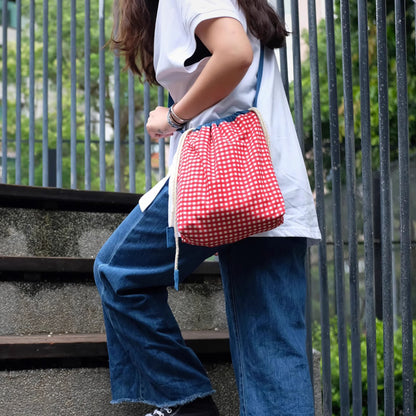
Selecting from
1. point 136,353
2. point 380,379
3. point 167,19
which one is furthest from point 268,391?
point 380,379

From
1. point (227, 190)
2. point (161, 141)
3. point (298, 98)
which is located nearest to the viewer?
point (227, 190)

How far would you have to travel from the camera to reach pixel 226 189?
4.64ft

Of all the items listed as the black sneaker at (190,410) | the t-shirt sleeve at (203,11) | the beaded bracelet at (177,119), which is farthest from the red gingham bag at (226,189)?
the black sneaker at (190,410)

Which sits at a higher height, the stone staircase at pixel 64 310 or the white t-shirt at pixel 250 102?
the white t-shirt at pixel 250 102

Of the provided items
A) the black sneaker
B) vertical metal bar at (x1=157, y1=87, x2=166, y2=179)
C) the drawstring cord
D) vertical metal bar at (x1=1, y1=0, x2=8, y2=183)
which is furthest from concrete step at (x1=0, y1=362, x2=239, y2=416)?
vertical metal bar at (x1=1, y1=0, x2=8, y2=183)

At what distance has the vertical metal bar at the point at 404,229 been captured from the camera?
5.83 feet

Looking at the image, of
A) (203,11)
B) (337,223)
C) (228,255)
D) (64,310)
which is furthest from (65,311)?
(203,11)

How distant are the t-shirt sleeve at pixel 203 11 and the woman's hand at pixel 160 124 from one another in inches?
9.7

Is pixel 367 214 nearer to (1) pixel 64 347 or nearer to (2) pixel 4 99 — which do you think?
(1) pixel 64 347

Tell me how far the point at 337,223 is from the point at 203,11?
2.62 ft

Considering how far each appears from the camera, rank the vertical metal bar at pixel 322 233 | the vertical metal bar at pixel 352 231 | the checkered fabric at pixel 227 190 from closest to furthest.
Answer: the checkered fabric at pixel 227 190
the vertical metal bar at pixel 352 231
the vertical metal bar at pixel 322 233

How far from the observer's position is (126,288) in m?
1.56

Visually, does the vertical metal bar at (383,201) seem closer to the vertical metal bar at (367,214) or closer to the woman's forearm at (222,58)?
the vertical metal bar at (367,214)

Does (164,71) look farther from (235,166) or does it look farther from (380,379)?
(380,379)
